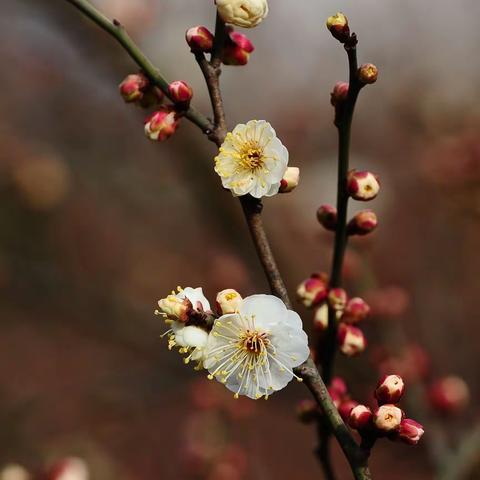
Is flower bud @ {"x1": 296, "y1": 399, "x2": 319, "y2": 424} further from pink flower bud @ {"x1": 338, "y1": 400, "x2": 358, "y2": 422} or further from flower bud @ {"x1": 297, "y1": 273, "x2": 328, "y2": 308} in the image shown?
flower bud @ {"x1": 297, "y1": 273, "x2": 328, "y2": 308}

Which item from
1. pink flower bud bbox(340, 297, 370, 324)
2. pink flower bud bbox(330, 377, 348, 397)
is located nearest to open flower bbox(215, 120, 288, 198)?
pink flower bud bbox(340, 297, 370, 324)

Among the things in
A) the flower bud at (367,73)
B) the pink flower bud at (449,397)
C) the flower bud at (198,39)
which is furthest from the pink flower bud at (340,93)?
the pink flower bud at (449,397)

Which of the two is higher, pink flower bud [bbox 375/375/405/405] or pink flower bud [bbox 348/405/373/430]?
pink flower bud [bbox 375/375/405/405]

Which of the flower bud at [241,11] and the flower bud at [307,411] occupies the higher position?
the flower bud at [241,11]

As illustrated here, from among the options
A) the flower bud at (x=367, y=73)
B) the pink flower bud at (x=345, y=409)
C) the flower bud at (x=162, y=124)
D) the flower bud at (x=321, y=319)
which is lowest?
the pink flower bud at (x=345, y=409)

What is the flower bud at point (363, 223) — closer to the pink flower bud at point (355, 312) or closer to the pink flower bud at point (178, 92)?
the pink flower bud at point (355, 312)

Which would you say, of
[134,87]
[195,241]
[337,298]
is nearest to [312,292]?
[337,298]

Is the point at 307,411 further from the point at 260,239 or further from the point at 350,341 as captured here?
the point at 260,239
